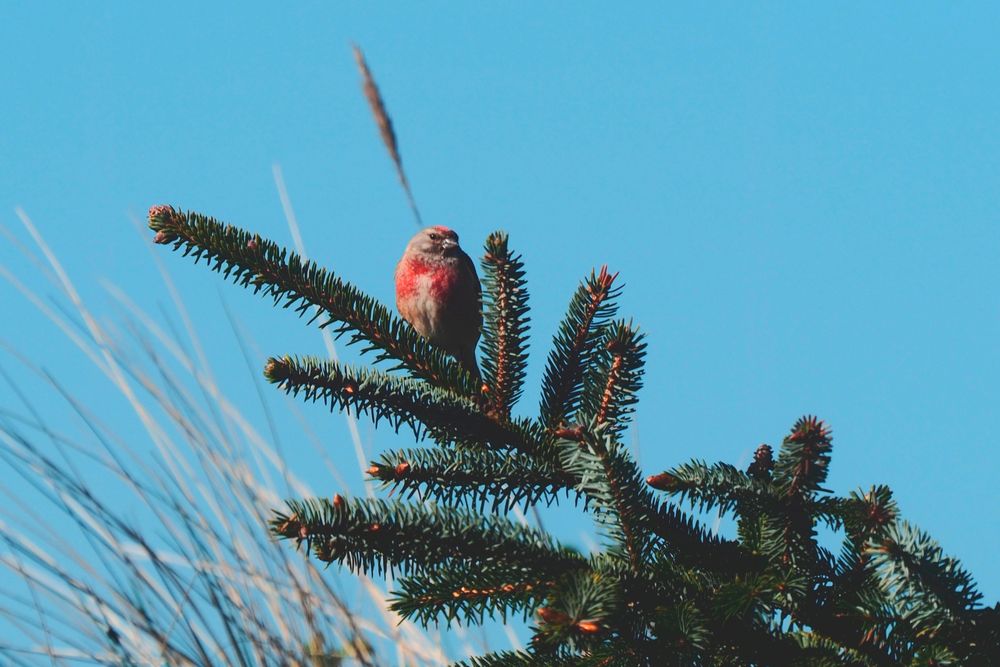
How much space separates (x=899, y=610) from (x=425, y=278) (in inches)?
109

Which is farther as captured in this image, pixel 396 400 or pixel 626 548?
pixel 396 400

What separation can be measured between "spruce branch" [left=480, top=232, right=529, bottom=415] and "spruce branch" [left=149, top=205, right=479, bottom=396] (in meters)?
0.07

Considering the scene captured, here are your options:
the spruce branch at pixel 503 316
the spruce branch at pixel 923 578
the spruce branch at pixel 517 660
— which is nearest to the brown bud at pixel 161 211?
the spruce branch at pixel 503 316

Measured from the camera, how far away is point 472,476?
1.93 metres

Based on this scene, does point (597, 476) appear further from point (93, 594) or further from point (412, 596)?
point (93, 594)

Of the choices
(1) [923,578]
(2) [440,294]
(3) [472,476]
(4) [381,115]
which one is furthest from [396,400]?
(2) [440,294]

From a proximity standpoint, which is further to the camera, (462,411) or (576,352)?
(576,352)

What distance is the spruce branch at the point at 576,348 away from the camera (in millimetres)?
2225

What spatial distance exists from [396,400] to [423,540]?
1.27 ft

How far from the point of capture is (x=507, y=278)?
91.5 inches

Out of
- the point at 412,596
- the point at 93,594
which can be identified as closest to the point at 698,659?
the point at 412,596

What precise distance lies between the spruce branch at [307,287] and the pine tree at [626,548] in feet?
0.62

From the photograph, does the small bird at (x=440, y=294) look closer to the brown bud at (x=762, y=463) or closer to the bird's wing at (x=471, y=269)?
the bird's wing at (x=471, y=269)

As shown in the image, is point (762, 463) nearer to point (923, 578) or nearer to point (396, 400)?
point (923, 578)
